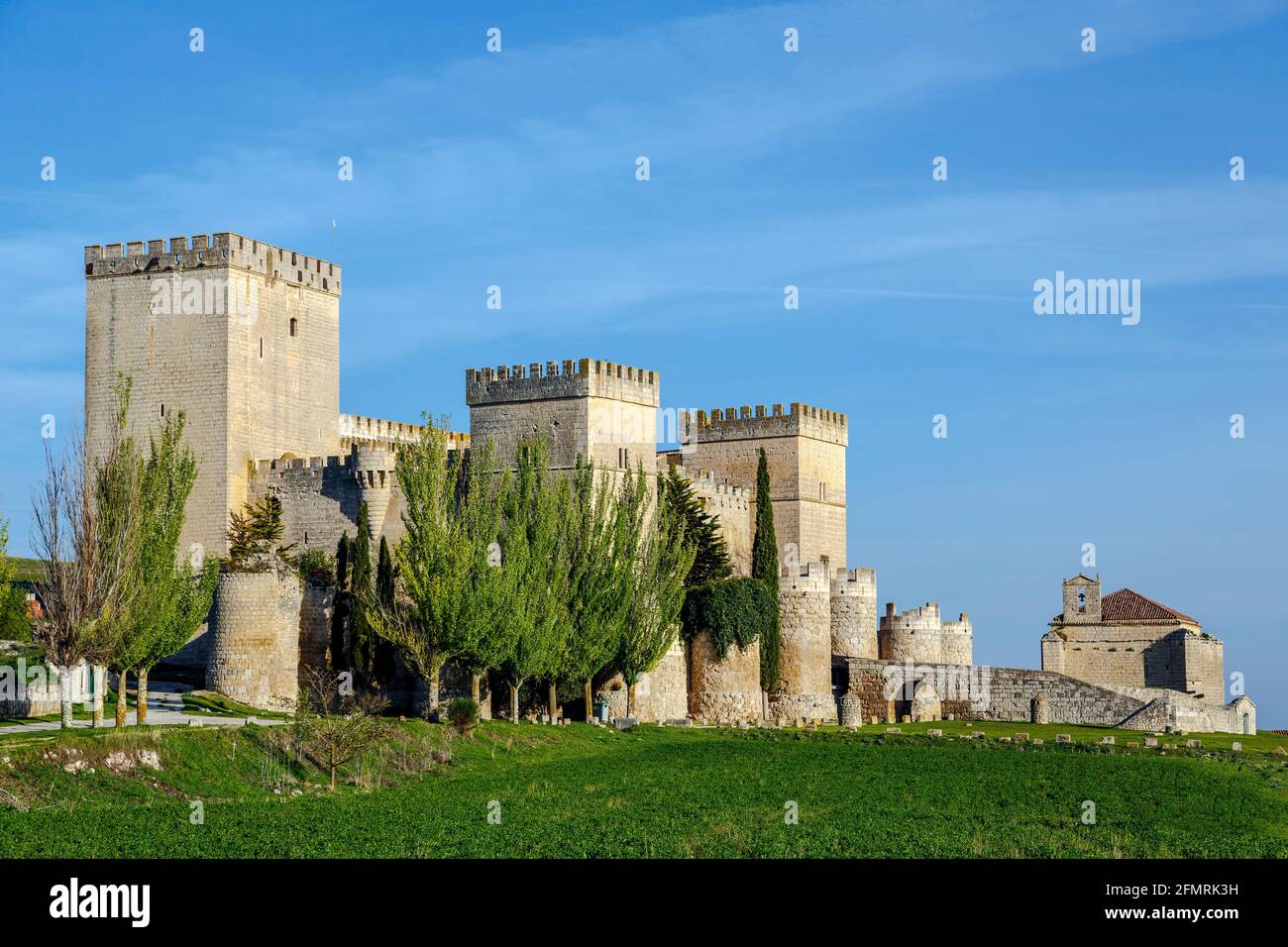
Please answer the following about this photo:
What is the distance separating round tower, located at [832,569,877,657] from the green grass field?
12093 millimetres

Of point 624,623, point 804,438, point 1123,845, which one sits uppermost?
point 804,438

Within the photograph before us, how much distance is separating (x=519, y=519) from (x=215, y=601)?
8.09 m

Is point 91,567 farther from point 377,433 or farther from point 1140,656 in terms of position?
point 1140,656

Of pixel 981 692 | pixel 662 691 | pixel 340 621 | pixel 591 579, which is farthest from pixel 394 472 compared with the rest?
pixel 981 692

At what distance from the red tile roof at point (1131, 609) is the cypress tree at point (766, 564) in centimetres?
1887

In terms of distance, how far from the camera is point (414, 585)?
41781mm

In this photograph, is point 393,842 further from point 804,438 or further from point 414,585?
point 804,438

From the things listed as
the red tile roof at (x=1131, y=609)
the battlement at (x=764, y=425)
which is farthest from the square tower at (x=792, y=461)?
the red tile roof at (x=1131, y=609)

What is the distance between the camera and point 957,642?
196 ft

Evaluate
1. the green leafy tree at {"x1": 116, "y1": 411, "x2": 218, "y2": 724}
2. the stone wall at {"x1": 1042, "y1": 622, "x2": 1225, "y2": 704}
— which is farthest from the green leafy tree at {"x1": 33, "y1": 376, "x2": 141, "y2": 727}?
the stone wall at {"x1": 1042, "y1": 622, "x2": 1225, "y2": 704}

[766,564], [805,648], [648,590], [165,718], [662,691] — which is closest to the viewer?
[165,718]

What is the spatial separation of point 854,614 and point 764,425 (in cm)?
728

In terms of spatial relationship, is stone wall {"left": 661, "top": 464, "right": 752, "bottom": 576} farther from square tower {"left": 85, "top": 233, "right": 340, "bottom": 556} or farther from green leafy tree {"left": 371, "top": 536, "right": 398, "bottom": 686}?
square tower {"left": 85, "top": 233, "right": 340, "bottom": 556}
